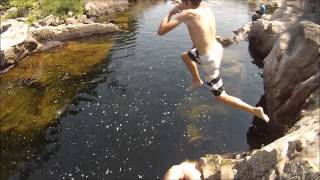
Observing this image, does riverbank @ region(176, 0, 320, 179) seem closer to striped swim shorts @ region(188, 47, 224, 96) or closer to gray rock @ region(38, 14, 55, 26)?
striped swim shorts @ region(188, 47, 224, 96)

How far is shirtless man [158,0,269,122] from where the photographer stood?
738 centimetres

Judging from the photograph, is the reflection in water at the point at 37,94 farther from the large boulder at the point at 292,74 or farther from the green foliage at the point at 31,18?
the large boulder at the point at 292,74

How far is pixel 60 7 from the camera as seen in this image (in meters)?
33.6

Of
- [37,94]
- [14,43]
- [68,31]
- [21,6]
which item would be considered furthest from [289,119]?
[21,6]

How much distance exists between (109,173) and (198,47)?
6.84 meters

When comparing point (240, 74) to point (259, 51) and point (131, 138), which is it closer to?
point (259, 51)

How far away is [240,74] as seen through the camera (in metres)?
22.6

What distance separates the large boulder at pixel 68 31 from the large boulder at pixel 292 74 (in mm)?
18067

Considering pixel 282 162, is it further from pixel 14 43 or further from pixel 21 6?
pixel 21 6

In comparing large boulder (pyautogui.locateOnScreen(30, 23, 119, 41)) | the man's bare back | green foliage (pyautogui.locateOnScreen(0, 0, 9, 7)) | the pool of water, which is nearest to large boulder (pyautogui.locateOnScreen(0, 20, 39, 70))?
the pool of water

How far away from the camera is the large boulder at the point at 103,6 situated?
37.6m

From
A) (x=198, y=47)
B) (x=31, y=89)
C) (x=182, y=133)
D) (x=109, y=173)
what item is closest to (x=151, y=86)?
(x=182, y=133)

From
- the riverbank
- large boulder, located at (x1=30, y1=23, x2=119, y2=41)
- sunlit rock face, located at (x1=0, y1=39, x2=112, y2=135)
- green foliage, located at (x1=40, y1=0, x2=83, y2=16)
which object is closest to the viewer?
the riverbank

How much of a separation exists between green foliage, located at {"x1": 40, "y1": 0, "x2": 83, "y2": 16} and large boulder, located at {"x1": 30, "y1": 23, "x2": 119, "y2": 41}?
3895mm
